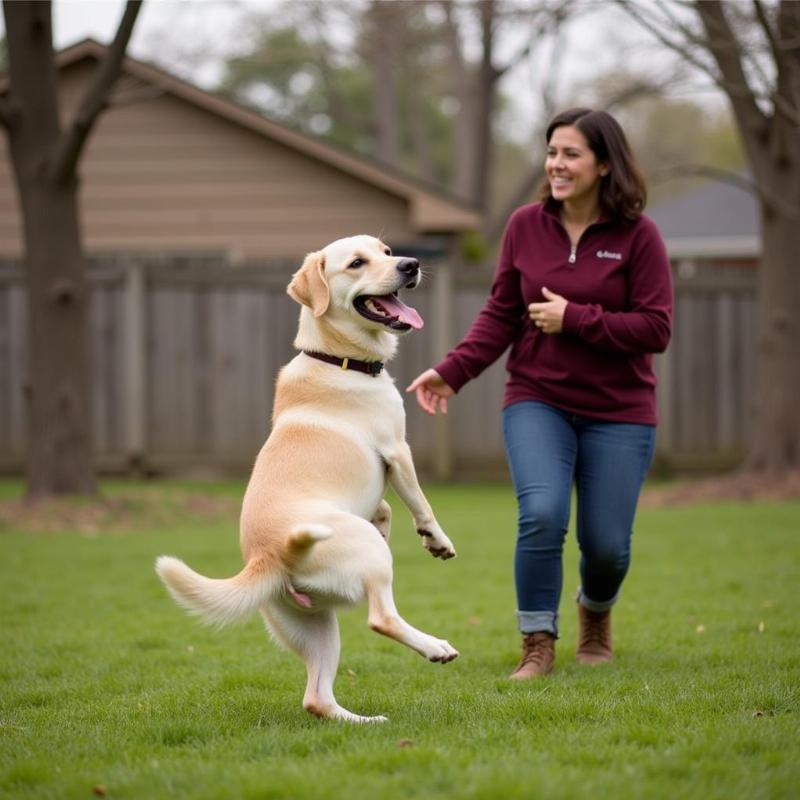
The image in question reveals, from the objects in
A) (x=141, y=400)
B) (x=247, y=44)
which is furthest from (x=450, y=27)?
(x=141, y=400)

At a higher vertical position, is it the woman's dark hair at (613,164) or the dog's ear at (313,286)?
the woman's dark hair at (613,164)

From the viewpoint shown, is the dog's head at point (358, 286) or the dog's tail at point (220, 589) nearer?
the dog's tail at point (220, 589)

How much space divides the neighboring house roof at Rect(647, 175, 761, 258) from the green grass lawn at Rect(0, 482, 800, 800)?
1622 centimetres

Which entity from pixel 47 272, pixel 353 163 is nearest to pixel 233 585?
pixel 47 272

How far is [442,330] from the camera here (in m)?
13.4

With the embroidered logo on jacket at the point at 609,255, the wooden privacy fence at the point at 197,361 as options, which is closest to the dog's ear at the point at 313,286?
the embroidered logo on jacket at the point at 609,255

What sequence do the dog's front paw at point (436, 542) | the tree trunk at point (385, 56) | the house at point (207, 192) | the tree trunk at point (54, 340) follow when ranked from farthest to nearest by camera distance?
the tree trunk at point (385, 56) → the house at point (207, 192) → the tree trunk at point (54, 340) → the dog's front paw at point (436, 542)

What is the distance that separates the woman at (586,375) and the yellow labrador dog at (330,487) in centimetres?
69

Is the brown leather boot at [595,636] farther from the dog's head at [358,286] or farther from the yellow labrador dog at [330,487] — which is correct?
the dog's head at [358,286]

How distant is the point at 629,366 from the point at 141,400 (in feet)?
29.4

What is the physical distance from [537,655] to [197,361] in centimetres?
886

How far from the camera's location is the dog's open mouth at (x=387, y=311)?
4594 millimetres

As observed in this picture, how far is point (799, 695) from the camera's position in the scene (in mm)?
4508

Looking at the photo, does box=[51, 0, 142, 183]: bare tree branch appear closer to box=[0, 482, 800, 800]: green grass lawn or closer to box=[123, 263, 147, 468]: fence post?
box=[123, 263, 147, 468]: fence post
